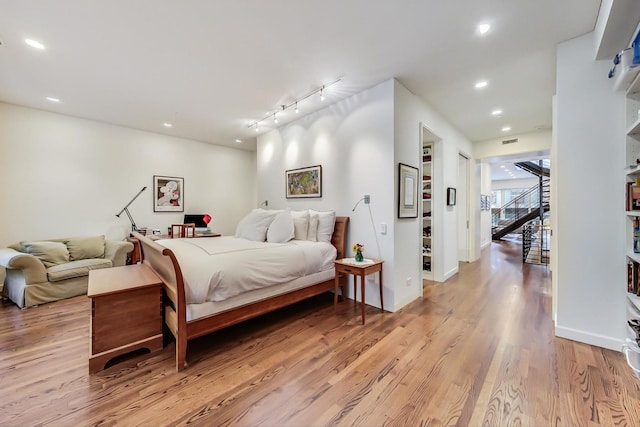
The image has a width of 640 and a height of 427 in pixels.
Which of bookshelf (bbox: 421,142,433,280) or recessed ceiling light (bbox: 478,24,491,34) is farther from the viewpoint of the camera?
bookshelf (bbox: 421,142,433,280)

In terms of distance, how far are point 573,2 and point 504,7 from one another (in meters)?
0.50

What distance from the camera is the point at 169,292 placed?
218 cm

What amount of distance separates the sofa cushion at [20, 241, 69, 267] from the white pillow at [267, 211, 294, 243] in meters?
3.00

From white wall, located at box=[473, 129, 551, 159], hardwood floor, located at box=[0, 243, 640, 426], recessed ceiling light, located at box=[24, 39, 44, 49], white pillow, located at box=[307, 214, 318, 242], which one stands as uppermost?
recessed ceiling light, located at box=[24, 39, 44, 49]

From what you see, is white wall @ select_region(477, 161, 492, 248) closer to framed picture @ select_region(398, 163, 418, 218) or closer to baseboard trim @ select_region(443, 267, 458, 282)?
baseboard trim @ select_region(443, 267, 458, 282)

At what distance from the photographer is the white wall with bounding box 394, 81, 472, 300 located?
125 inches

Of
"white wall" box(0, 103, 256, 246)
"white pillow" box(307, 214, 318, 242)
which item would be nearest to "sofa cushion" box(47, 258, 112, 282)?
"white wall" box(0, 103, 256, 246)

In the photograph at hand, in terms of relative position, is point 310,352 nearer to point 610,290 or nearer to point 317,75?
point 610,290

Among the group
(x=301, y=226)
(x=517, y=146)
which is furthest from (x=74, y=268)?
(x=517, y=146)

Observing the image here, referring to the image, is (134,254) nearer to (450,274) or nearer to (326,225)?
(326,225)

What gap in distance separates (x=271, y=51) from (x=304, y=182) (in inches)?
76.7

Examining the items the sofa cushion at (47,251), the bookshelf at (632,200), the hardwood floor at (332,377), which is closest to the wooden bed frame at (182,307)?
the hardwood floor at (332,377)

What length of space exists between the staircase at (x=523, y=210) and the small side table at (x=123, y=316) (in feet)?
34.6

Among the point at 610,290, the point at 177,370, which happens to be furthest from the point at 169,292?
the point at 610,290
